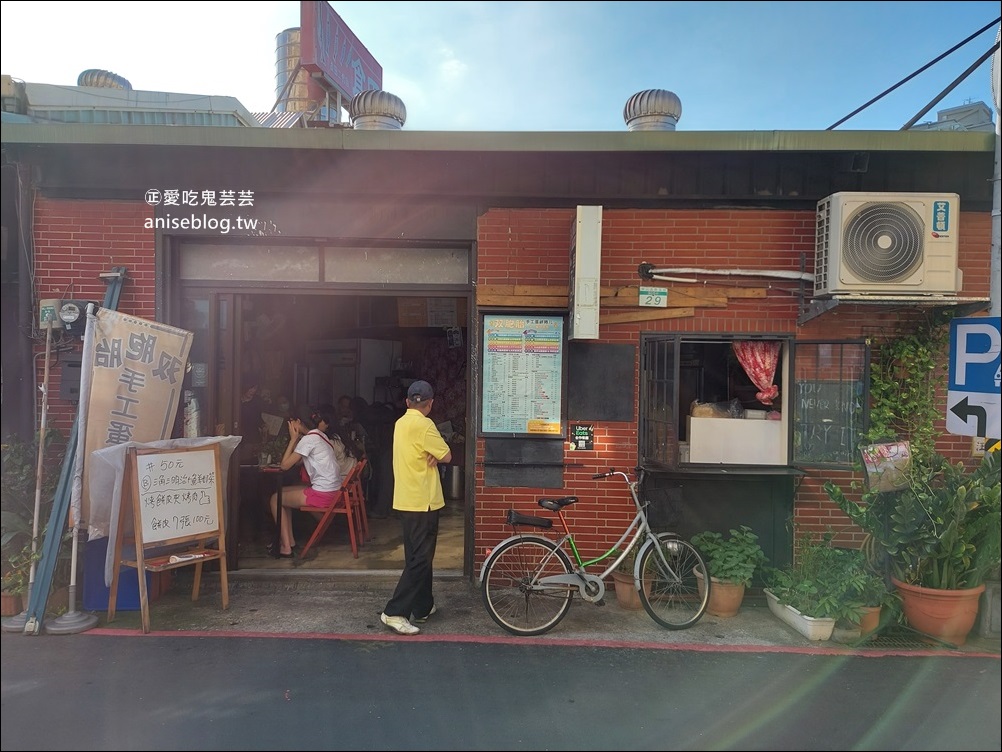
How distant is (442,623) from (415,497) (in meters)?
1.06

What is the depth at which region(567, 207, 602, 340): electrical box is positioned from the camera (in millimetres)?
5039

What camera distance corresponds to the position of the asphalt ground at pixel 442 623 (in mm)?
4695

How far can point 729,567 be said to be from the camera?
512 cm

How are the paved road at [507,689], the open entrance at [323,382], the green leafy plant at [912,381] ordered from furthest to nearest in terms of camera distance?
1. the open entrance at [323,382]
2. the green leafy plant at [912,381]
3. the paved road at [507,689]

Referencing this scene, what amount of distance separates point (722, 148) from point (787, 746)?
423 centimetres

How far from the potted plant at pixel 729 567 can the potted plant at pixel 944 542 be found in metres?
0.88

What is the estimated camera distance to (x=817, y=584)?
4949mm

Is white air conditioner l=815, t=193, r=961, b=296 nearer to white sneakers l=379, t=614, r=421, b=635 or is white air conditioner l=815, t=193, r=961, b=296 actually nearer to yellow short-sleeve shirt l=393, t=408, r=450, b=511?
yellow short-sleeve shirt l=393, t=408, r=450, b=511

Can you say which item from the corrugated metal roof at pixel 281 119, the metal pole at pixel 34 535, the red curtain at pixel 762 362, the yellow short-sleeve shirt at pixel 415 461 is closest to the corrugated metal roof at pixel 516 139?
the red curtain at pixel 762 362

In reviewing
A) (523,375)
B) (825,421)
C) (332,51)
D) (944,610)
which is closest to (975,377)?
(825,421)

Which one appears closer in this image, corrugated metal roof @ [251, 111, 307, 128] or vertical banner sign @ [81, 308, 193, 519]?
vertical banner sign @ [81, 308, 193, 519]

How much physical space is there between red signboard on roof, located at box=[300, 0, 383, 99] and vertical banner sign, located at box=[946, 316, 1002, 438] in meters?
6.17

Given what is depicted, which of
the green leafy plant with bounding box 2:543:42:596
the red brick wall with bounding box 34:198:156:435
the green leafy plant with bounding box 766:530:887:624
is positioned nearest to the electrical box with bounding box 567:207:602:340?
the green leafy plant with bounding box 766:530:887:624

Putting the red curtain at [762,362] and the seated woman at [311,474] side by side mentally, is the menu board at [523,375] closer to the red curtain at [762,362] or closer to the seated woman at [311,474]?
the red curtain at [762,362]
